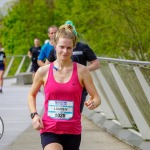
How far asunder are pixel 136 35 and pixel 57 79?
1150 cm

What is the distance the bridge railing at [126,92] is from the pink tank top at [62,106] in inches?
99.8

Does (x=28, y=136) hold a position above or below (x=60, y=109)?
below

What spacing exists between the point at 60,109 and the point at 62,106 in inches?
1.2

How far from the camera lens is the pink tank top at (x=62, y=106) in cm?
575

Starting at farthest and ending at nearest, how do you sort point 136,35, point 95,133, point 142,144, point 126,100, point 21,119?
point 136,35, point 21,119, point 95,133, point 126,100, point 142,144

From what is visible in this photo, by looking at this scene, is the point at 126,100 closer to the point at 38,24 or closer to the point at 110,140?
the point at 110,140

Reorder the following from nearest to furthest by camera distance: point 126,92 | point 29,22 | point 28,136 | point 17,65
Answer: point 126,92
point 28,136
point 17,65
point 29,22

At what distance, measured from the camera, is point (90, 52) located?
948cm

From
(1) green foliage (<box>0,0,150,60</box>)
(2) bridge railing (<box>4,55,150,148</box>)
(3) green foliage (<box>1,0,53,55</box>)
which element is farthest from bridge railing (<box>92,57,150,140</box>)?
(3) green foliage (<box>1,0,53,55</box>)

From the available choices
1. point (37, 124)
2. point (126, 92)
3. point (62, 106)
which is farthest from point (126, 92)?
point (37, 124)

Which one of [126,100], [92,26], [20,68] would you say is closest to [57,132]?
[126,100]

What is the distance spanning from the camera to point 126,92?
10.1 m

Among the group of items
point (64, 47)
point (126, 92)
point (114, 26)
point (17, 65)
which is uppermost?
point (64, 47)

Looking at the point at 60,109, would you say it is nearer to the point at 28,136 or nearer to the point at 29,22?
the point at 28,136
